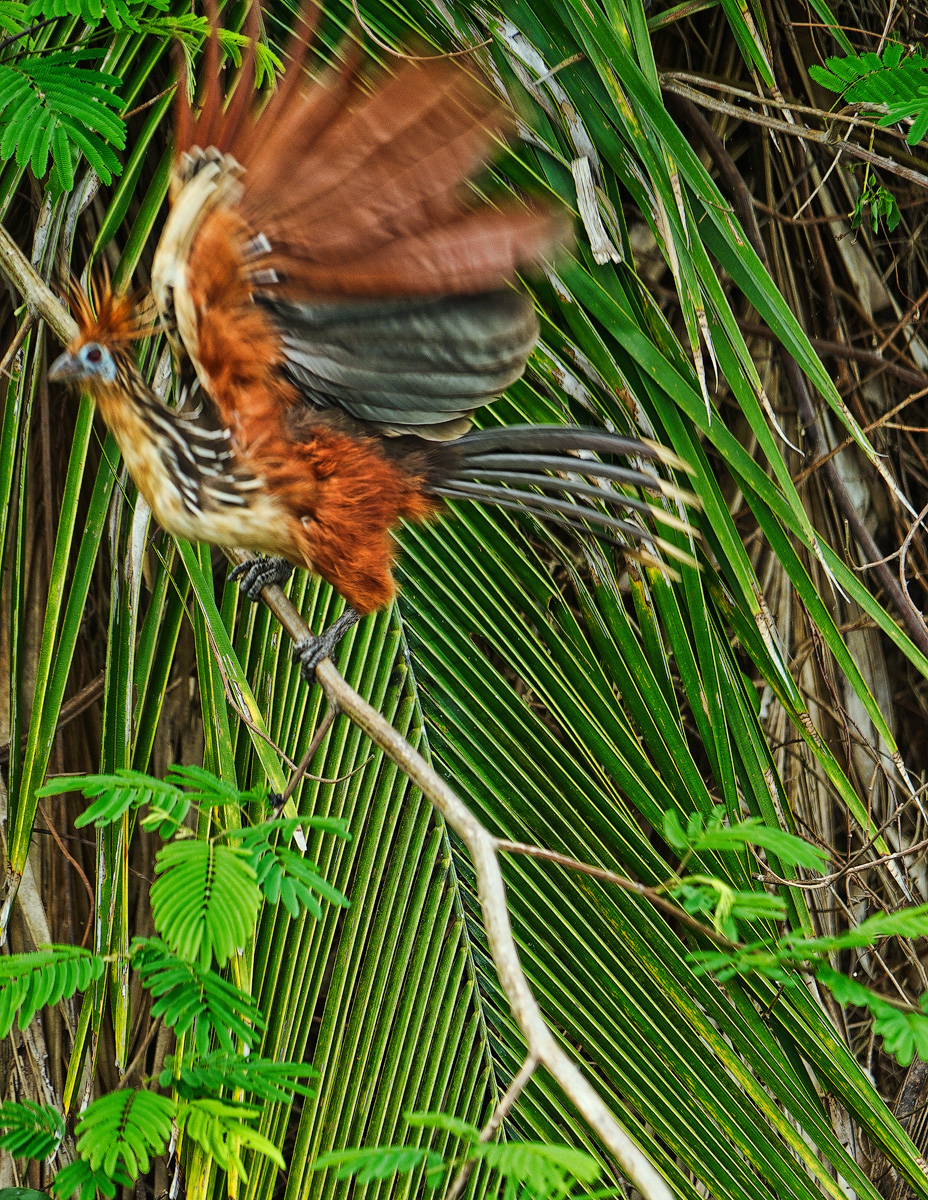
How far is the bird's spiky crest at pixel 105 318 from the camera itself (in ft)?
3.51

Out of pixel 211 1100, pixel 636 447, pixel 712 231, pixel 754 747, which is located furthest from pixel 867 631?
pixel 211 1100

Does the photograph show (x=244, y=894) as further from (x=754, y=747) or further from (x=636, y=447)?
(x=754, y=747)

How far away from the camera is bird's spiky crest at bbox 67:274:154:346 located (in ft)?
3.51

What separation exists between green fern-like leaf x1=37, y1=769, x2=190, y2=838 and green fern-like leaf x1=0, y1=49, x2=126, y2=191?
24.9 inches

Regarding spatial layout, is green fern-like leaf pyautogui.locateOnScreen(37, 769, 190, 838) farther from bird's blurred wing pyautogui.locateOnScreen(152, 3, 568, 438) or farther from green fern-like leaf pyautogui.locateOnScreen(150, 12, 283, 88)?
green fern-like leaf pyautogui.locateOnScreen(150, 12, 283, 88)

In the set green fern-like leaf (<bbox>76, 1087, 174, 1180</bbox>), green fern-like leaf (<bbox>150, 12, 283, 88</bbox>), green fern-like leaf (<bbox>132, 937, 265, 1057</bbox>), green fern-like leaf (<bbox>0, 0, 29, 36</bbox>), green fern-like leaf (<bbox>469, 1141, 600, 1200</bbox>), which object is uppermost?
green fern-like leaf (<bbox>0, 0, 29, 36</bbox>)

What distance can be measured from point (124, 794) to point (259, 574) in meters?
0.54

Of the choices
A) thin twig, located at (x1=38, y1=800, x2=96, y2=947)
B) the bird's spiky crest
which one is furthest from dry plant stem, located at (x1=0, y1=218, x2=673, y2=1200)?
thin twig, located at (x1=38, y1=800, x2=96, y2=947)

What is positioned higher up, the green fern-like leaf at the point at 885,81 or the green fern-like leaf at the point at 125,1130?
the green fern-like leaf at the point at 885,81

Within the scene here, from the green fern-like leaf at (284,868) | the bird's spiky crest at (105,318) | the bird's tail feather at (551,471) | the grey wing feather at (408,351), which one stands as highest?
the bird's spiky crest at (105,318)

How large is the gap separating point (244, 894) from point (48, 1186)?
120 centimetres

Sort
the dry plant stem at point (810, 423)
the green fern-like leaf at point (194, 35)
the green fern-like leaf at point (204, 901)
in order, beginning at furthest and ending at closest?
the dry plant stem at point (810, 423), the green fern-like leaf at point (194, 35), the green fern-like leaf at point (204, 901)

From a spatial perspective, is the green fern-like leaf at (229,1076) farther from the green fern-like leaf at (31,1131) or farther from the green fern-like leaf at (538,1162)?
the green fern-like leaf at (538,1162)

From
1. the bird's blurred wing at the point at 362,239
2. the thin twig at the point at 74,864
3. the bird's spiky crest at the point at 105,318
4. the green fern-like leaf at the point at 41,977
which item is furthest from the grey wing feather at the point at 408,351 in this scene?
the thin twig at the point at 74,864
